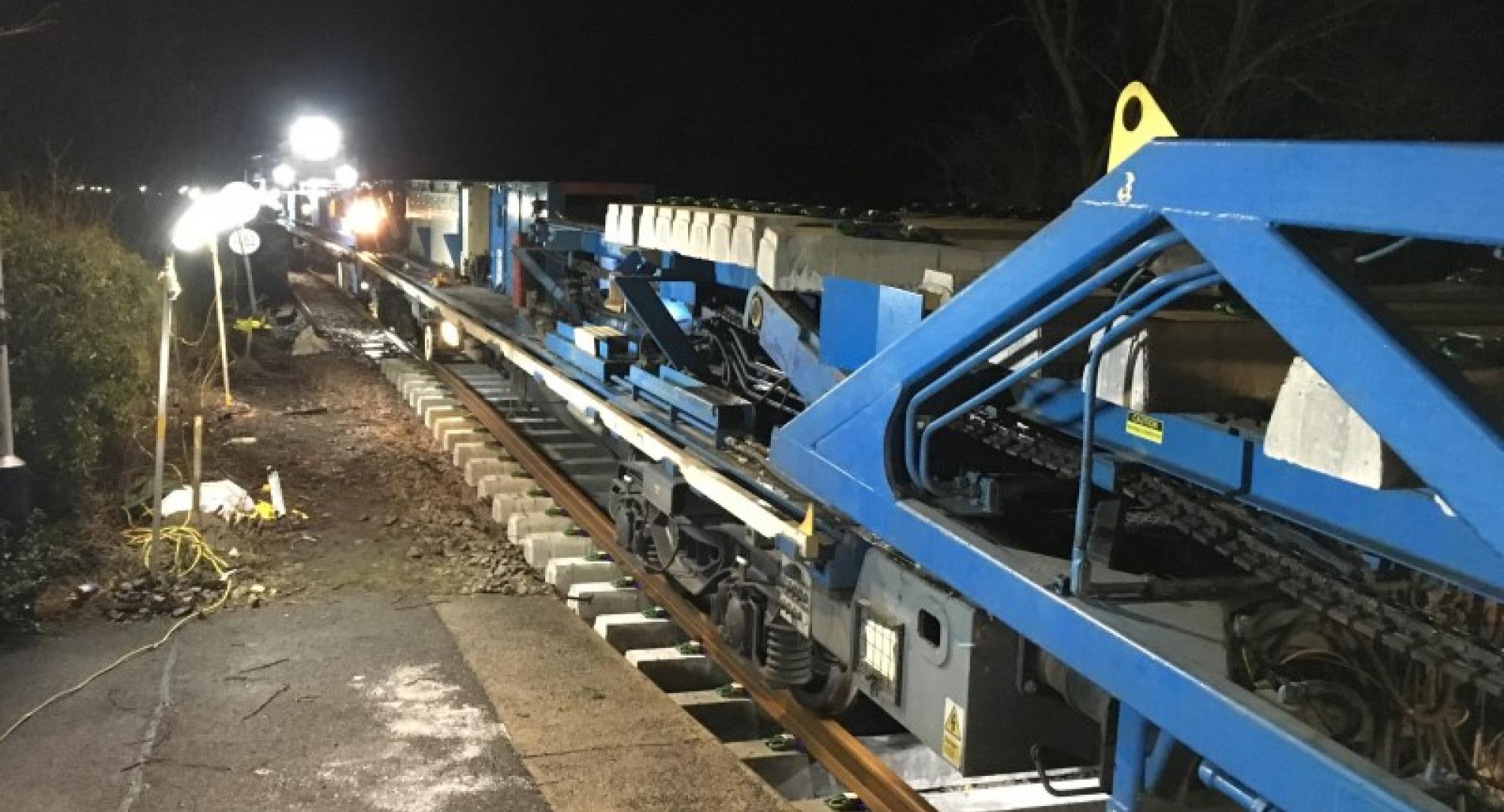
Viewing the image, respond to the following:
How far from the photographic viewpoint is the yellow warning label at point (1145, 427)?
3930 millimetres

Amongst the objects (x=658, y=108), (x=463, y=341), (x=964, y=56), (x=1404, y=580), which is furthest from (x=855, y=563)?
(x=658, y=108)

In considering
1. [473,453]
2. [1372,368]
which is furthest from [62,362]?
[1372,368]

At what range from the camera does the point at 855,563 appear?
5.21m

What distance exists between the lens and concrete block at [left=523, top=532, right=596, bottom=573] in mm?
8641

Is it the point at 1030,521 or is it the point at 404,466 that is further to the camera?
the point at 404,466

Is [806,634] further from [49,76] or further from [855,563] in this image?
[49,76]

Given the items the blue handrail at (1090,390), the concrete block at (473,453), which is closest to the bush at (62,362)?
the concrete block at (473,453)

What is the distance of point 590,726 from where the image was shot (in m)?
5.90

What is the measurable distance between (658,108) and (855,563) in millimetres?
29781

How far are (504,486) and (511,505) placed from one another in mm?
614

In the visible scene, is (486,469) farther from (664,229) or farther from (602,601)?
(664,229)

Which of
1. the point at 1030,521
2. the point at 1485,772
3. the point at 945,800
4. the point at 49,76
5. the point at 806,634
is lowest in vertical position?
the point at 945,800

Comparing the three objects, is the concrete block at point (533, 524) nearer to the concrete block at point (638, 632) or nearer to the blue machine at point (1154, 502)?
the concrete block at point (638, 632)

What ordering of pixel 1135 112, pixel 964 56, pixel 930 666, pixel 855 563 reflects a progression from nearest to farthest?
pixel 1135 112 < pixel 930 666 < pixel 855 563 < pixel 964 56
